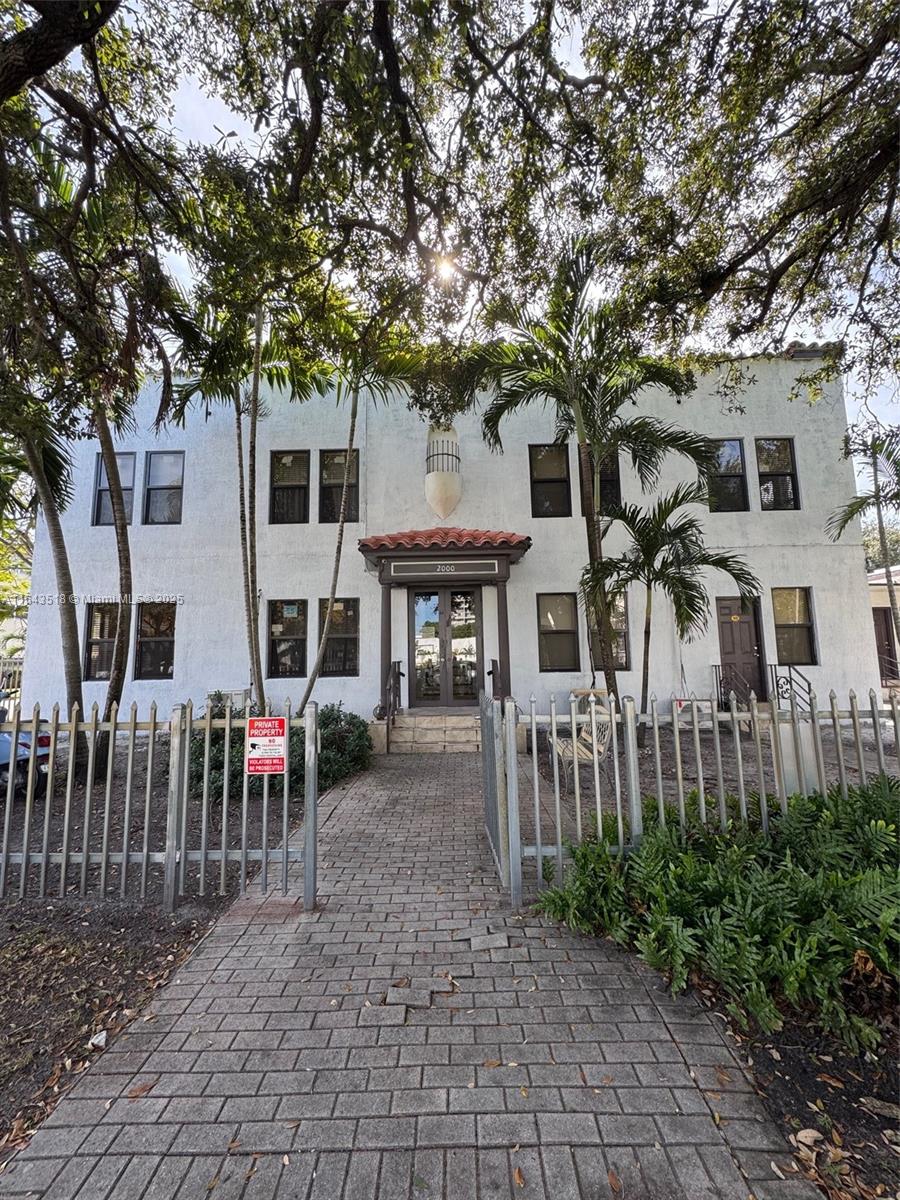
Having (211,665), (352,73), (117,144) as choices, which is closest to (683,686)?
(211,665)

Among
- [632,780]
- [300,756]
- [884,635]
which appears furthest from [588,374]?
[884,635]

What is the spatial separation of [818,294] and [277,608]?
1018 centimetres

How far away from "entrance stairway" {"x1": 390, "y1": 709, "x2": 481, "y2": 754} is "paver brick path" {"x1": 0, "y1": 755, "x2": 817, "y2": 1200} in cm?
584

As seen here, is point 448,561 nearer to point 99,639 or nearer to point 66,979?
point 99,639

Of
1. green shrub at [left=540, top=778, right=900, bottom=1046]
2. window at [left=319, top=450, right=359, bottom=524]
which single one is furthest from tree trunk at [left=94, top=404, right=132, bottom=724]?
green shrub at [left=540, top=778, right=900, bottom=1046]

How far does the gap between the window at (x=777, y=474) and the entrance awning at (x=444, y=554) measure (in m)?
5.60

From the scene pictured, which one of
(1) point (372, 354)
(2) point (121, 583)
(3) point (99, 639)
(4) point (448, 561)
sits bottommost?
(3) point (99, 639)

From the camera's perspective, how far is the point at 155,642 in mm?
11000

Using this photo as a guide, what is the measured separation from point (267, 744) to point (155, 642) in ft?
28.1

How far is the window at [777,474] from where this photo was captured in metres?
11.3

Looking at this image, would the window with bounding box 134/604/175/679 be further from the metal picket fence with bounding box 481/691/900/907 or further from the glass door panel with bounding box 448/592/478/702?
the metal picket fence with bounding box 481/691/900/907

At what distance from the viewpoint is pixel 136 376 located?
5809mm

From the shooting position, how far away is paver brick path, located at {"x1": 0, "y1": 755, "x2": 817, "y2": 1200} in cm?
178

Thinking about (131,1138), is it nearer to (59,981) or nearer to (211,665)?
(59,981)
